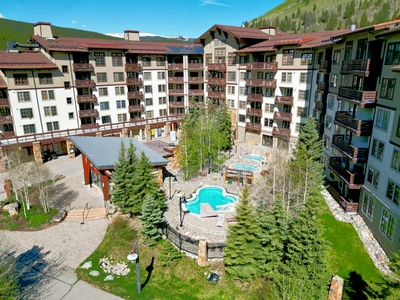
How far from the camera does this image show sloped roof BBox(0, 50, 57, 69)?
40000 mm

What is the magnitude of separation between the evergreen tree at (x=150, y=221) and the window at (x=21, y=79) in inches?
1278

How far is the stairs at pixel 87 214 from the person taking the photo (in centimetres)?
2772

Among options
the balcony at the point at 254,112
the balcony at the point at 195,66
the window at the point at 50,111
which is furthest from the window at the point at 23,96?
the balcony at the point at 254,112

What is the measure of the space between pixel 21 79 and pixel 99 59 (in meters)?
12.6

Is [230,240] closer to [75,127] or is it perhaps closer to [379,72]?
[379,72]

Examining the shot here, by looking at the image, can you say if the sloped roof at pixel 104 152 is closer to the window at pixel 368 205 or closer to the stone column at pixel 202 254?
the stone column at pixel 202 254

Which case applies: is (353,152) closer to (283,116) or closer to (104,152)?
(283,116)

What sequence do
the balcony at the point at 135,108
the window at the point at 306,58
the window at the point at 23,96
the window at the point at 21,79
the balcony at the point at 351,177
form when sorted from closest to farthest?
1. the balcony at the point at 351,177
2. the window at the point at 306,58
3. the window at the point at 21,79
4. the window at the point at 23,96
5. the balcony at the point at 135,108

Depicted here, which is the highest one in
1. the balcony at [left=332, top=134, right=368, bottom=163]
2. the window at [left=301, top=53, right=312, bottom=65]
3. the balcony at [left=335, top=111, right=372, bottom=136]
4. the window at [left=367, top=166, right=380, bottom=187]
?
the window at [left=301, top=53, right=312, bottom=65]

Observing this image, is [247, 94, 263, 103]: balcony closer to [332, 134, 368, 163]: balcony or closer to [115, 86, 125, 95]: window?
[332, 134, 368, 163]: balcony

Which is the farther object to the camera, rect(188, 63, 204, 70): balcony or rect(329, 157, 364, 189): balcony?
rect(188, 63, 204, 70): balcony

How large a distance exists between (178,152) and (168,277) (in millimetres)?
19000

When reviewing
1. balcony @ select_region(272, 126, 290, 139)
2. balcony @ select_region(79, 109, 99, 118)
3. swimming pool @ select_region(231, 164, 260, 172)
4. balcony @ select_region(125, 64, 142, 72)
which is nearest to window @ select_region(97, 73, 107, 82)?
balcony @ select_region(125, 64, 142, 72)

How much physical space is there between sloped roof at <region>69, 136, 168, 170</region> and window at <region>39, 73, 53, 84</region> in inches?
610
